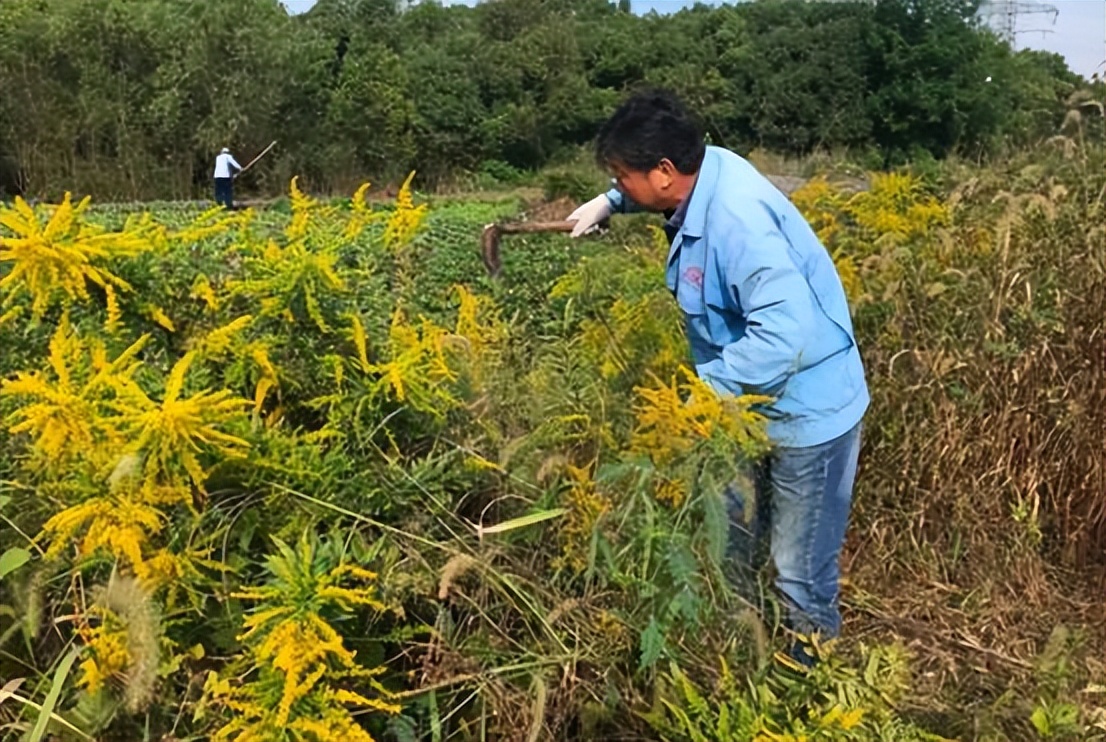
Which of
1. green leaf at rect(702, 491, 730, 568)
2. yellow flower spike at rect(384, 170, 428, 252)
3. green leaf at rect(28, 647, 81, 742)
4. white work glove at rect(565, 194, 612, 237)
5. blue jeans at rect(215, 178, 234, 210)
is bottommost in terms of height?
blue jeans at rect(215, 178, 234, 210)

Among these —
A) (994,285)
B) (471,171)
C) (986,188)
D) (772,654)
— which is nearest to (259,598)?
(772,654)

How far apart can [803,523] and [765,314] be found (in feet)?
1.89

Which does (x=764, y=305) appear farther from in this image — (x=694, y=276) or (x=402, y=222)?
(x=402, y=222)

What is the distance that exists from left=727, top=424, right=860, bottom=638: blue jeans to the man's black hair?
0.72m

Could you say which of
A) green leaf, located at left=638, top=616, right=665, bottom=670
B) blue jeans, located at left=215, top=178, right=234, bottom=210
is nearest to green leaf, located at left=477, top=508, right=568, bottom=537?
green leaf, located at left=638, top=616, right=665, bottom=670

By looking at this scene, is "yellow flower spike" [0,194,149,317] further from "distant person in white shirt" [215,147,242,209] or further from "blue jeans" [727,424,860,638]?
"distant person in white shirt" [215,147,242,209]

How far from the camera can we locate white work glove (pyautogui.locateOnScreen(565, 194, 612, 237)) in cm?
346

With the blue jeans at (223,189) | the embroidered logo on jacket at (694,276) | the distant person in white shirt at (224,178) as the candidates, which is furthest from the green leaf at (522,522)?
the blue jeans at (223,189)

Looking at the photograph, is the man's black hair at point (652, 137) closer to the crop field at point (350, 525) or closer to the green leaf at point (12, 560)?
the crop field at point (350, 525)

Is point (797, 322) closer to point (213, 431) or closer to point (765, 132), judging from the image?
point (213, 431)

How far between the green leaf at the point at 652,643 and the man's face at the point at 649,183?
1.05 m

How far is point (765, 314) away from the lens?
2.72m

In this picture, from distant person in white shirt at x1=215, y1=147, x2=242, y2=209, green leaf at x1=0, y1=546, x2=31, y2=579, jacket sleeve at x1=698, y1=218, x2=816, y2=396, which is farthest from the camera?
distant person in white shirt at x1=215, y1=147, x2=242, y2=209

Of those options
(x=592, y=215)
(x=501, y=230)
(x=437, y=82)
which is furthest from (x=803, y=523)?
(x=437, y=82)
